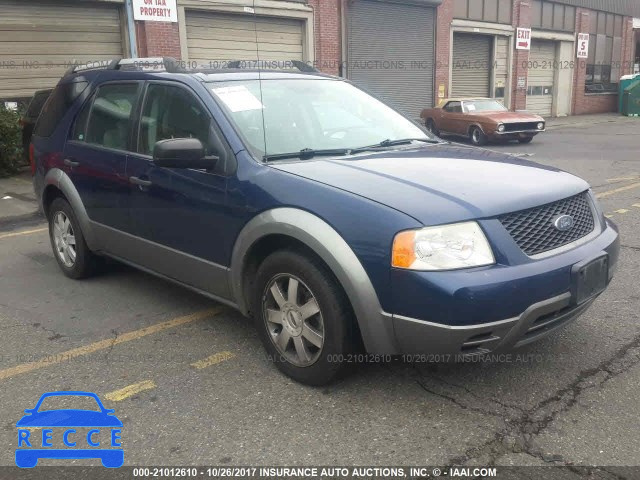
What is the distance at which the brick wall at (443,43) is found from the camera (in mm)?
22641

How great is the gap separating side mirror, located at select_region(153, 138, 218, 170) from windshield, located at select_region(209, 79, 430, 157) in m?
0.30

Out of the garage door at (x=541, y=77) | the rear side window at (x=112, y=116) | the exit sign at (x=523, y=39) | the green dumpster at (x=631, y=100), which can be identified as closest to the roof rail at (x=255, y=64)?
the rear side window at (x=112, y=116)

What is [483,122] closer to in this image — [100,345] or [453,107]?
[453,107]

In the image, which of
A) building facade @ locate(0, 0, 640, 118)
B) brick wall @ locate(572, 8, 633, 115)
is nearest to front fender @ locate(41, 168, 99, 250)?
building facade @ locate(0, 0, 640, 118)

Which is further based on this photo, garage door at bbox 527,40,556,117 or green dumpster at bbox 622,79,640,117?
green dumpster at bbox 622,79,640,117

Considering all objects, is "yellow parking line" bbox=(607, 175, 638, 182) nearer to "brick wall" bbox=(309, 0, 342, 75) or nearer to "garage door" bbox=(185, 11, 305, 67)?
"garage door" bbox=(185, 11, 305, 67)

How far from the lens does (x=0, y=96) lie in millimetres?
12953

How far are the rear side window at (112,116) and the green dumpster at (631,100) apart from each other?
30325mm

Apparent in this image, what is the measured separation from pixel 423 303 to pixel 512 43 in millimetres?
26140

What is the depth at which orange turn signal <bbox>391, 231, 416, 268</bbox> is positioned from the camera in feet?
9.37

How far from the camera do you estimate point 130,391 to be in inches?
135

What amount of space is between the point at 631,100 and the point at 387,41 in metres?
15.6

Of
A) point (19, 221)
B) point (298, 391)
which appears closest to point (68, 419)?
point (298, 391)

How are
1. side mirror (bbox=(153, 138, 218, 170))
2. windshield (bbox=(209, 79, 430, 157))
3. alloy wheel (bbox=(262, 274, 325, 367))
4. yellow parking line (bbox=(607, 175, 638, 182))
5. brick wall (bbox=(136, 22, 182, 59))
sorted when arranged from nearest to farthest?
1. alloy wheel (bbox=(262, 274, 325, 367))
2. side mirror (bbox=(153, 138, 218, 170))
3. windshield (bbox=(209, 79, 430, 157))
4. yellow parking line (bbox=(607, 175, 638, 182))
5. brick wall (bbox=(136, 22, 182, 59))
